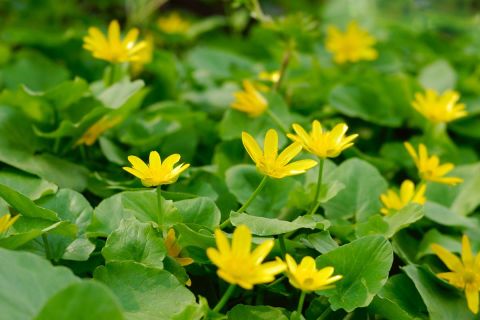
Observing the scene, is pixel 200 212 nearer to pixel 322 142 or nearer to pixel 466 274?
pixel 322 142

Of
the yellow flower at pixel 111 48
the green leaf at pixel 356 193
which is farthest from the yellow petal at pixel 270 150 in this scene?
the yellow flower at pixel 111 48

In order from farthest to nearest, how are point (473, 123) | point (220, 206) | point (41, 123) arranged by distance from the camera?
point (473, 123) → point (41, 123) → point (220, 206)

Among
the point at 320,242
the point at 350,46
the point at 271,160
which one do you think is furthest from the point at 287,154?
the point at 350,46

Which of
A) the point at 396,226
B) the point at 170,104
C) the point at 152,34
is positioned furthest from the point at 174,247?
the point at 152,34

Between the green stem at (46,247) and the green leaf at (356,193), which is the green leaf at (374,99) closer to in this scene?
the green leaf at (356,193)

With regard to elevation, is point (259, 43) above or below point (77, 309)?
below

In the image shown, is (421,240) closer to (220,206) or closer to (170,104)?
(220,206)
